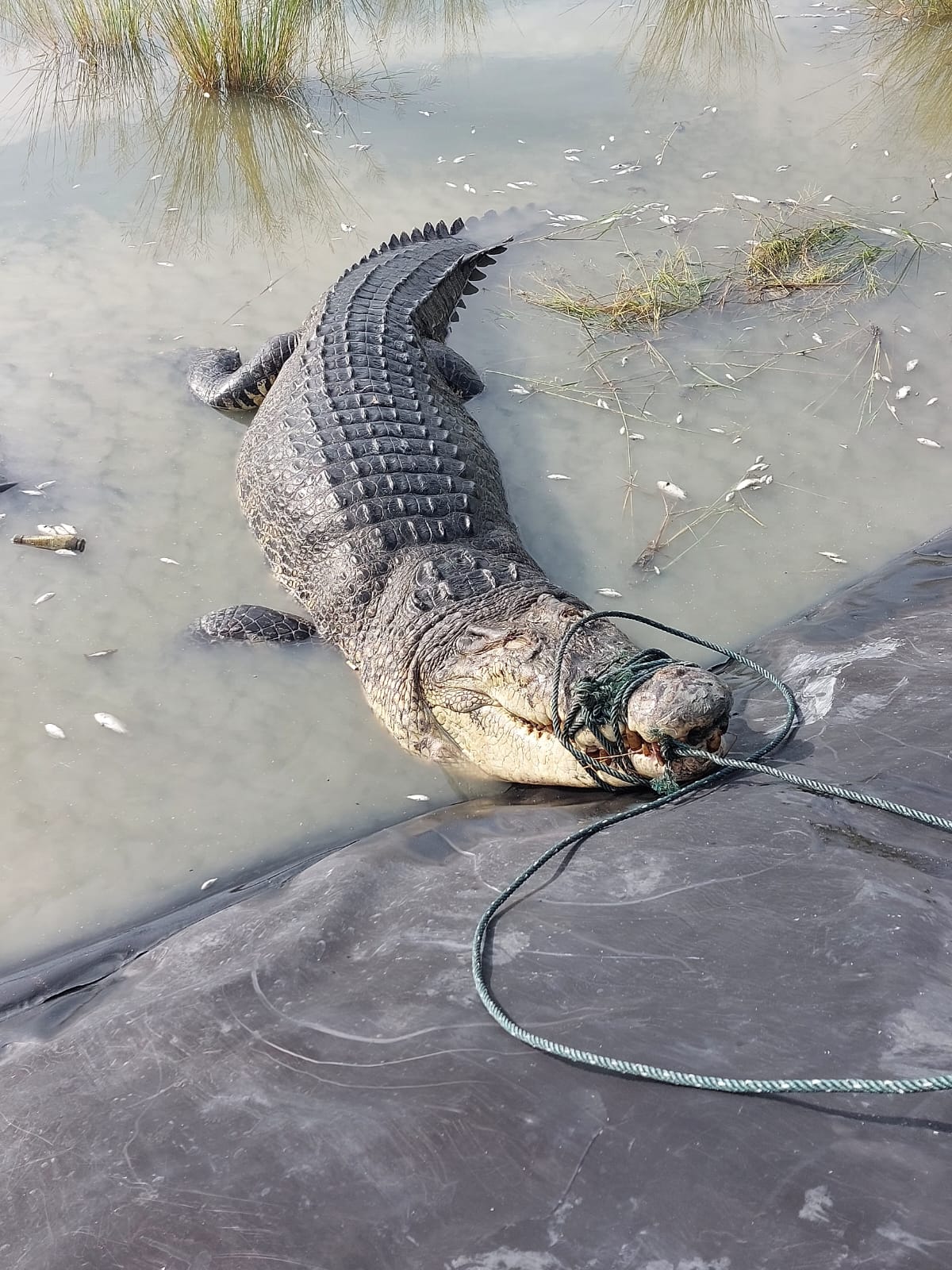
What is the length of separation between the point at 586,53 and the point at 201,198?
4.58m

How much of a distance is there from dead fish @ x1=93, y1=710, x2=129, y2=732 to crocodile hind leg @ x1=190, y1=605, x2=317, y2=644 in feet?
1.83

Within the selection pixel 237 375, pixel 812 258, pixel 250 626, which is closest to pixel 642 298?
pixel 812 258

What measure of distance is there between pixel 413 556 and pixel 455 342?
2609 millimetres

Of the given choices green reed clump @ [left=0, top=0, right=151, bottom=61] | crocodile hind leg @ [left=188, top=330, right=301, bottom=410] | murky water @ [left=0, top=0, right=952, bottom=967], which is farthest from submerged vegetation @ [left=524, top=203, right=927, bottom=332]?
green reed clump @ [left=0, top=0, right=151, bottom=61]

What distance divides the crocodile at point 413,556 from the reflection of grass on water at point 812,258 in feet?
7.51

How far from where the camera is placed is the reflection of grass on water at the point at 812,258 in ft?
21.4

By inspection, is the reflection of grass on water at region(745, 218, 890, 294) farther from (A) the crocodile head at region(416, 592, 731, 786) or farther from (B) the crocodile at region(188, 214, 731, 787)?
(A) the crocodile head at region(416, 592, 731, 786)

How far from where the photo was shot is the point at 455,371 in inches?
230

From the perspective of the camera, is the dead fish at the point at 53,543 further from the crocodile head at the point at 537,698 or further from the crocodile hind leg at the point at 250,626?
the crocodile head at the point at 537,698

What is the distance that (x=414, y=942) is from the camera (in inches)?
91.1

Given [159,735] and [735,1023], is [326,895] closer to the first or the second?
[735,1023]

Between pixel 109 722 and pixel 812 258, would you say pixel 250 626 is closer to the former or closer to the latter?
pixel 109 722

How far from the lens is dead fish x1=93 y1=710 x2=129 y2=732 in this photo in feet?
13.1

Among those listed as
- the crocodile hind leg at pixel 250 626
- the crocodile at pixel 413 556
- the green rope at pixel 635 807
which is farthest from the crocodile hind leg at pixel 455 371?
the green rope at pixel 635 807
